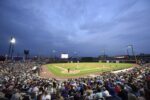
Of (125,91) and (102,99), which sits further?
(125,91)

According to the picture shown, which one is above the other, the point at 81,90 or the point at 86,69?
the point at 86,69

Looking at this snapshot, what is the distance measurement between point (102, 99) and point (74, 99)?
6.31 ft

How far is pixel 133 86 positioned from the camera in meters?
14.1

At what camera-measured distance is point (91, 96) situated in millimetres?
11219

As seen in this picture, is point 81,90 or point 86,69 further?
point 86,69

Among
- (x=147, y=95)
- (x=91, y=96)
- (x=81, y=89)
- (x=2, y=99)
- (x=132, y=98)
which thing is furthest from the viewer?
(x=81, y=89)

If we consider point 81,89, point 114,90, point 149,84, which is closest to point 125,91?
point 114,90

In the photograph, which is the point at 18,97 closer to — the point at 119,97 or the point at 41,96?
the point at 41,96

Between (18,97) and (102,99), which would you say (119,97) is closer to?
(102,99)

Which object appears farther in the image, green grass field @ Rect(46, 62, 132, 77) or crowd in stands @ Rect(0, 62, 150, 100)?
green grass field @ Rect(46, 62, 132, 77)

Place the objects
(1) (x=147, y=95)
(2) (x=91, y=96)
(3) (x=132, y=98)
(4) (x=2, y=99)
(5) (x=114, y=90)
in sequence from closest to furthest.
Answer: (3) (x=132, y=98), (1) (x=147, y=95), (4) (x=2, y=99), (2) (x=91, y=96), (5) (x=114, y=90)

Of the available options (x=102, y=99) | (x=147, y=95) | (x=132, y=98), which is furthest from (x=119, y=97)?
(x=132, y=98)

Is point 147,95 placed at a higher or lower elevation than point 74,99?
higher

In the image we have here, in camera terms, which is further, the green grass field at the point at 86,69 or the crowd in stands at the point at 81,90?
the green grass field at the point at 86,69
